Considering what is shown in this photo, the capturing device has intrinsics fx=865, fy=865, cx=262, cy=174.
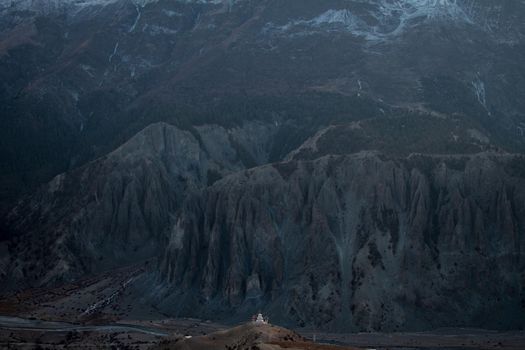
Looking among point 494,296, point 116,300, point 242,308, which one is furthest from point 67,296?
point 494,296

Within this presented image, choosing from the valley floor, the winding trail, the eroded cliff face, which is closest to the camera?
the valley floor

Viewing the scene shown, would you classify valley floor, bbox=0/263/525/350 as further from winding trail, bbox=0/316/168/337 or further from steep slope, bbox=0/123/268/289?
steep slope, bbox=0/123/268/289

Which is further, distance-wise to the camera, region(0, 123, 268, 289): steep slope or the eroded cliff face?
region(0, 123, 268, 289): steep slope

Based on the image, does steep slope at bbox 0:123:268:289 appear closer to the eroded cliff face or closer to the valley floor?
the valley floor

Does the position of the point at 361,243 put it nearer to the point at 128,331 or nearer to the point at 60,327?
the point at 128,331

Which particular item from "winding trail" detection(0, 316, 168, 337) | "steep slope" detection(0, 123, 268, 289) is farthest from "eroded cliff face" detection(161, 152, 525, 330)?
"steep slope" detection(0, 123, 268, 289)

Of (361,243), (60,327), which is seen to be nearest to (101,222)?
(60,327)

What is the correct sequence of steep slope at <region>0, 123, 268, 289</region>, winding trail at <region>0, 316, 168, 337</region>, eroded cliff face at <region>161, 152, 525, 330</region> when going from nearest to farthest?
winding trail at <region>0, 316, 168, 337</region>, eroded cliff face at <region>161, 152, 525, 330</region>, steep slope at <region>0, 123, 268, 289</region>
